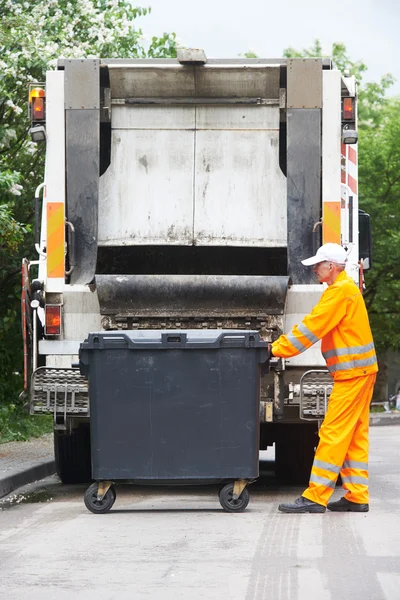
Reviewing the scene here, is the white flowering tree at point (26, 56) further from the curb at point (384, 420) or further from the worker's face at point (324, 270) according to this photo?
the curb at point (384, 420)

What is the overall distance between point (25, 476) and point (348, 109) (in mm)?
3775

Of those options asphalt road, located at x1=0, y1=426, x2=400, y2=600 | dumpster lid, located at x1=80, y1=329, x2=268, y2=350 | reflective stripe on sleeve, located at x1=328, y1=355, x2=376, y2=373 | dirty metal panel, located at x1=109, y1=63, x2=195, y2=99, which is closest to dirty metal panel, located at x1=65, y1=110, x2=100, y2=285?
dirty metal panel, located at x1=109, y1=63, x2=195, y2=99

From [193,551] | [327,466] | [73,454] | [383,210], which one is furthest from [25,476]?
[383,210]

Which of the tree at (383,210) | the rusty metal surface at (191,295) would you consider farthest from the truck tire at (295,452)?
the tree at (383,210)

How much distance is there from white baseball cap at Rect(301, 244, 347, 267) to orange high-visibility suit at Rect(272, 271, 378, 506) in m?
0.12

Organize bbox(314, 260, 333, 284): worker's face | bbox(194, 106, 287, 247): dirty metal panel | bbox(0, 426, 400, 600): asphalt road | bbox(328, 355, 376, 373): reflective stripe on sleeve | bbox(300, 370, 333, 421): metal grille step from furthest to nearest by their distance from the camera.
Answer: bbox(194, 106, 287, 247): dirty metal panel
bbox(300, 370, 333, 421): metal grille step
bbox(314, 260, 333, 284): worker's face
bbox(328, 355, 376, 373): reflective stripe on sleeve
bbox(0, 426, 400, 600): asphalt road

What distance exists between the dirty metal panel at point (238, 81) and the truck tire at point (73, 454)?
8.46ft

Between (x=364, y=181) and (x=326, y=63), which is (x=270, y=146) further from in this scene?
(x=364, y=181)

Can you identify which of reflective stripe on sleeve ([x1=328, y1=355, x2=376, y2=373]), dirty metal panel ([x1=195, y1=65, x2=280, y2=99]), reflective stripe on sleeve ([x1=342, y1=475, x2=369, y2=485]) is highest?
dirty metal panel ([x1=195, y1=65, x2=280, y2=99])

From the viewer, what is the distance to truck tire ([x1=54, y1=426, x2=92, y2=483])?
366 inches

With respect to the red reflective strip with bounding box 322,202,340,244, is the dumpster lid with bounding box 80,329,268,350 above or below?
below

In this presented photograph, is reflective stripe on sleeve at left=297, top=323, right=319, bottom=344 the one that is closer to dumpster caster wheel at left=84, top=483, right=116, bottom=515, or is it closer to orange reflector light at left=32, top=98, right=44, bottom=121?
dumpster caster wheel at left=84, top=483, right=116, bottom=515

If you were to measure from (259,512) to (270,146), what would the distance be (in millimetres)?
2562

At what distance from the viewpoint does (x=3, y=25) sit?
48.1ft
